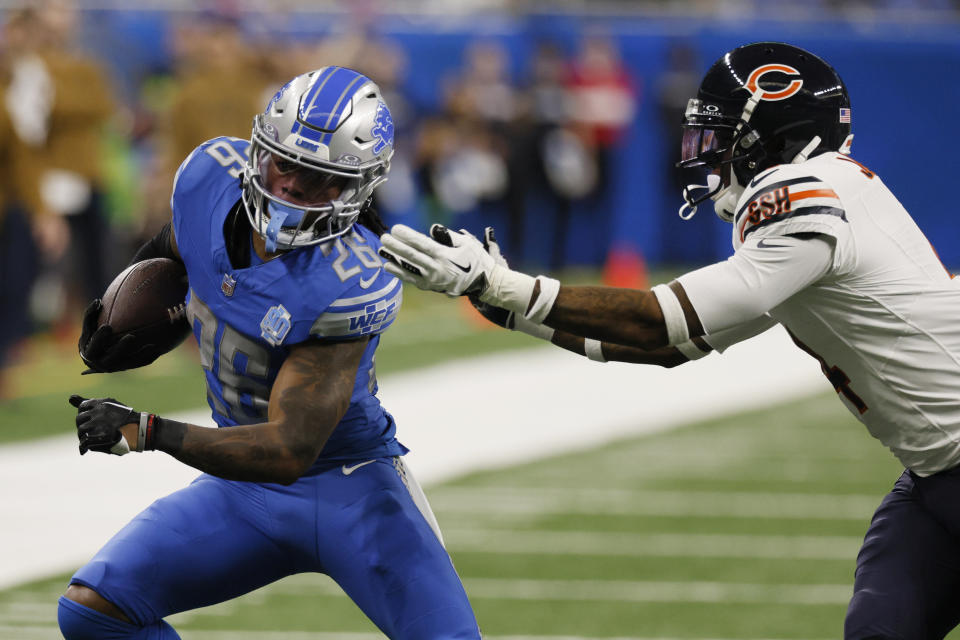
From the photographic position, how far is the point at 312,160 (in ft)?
10.5

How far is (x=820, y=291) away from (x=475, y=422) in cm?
474

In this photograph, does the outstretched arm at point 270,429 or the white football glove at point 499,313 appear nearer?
the outstretched arm at point 270,429

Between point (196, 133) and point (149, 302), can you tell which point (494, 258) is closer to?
point (149, 302)

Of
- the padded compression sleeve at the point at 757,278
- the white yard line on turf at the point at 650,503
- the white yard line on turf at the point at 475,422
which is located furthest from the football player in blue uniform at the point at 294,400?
the white yard line on turf at the point at 650,503

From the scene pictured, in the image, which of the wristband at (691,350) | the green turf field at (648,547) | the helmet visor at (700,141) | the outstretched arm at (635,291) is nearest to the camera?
the outstretched arm at (635,291)

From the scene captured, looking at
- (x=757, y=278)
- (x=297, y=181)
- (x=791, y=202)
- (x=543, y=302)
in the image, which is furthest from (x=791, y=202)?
(x=297, y=181)

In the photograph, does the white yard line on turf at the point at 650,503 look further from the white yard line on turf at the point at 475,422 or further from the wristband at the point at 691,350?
the wristband at the point at 691,350

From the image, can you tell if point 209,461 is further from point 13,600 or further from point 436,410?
point 436,410

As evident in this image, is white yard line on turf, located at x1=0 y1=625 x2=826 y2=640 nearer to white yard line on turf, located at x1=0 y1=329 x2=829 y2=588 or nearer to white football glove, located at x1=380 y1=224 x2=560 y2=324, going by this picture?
white yard line on turf, located at x1=0 y1=329 x2=829 y2=588

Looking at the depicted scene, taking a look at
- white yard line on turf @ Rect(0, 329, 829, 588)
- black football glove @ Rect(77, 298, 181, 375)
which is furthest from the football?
white yard line on turf @ Rect(0, 329, 829, 588)

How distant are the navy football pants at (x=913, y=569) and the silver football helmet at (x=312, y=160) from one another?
1.28 metres

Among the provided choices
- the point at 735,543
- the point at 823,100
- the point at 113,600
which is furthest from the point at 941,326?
the point at 735,543

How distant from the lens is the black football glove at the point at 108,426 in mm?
2832

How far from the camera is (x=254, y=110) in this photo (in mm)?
9242
